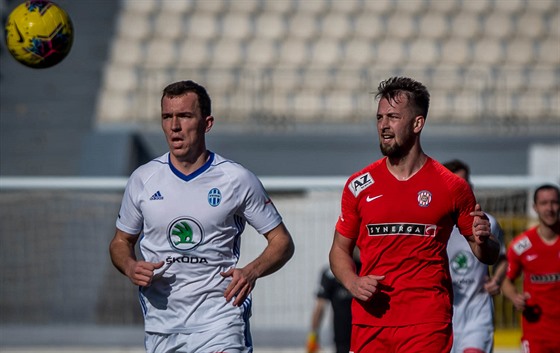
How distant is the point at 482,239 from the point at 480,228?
0.09 metres

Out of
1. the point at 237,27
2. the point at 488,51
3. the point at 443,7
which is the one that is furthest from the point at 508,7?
the point at 237,27

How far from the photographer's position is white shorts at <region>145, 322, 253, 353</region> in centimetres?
559

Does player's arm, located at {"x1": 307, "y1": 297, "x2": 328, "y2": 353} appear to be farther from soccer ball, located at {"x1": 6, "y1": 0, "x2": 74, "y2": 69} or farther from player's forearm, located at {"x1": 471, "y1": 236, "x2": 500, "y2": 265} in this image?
player's forearm, located at {"x1": 471, "y1": 236, "x2": 500, "y2": 265}

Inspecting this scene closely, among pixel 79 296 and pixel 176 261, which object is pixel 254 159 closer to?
pixel 79 296

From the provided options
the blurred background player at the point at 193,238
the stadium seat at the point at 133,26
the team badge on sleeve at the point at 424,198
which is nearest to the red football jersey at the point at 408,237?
the team badge on sleeve at the point at 424,198

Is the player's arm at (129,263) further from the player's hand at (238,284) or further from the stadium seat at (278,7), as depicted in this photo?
the stadium seat at (278,7)

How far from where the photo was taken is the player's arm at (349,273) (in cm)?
543

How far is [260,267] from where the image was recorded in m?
5.66

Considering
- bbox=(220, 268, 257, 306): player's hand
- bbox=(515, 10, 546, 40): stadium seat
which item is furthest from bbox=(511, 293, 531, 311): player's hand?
bbox=(515, 10, 546, 40): stadium seat

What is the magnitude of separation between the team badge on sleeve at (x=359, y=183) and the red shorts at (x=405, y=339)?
0.72m

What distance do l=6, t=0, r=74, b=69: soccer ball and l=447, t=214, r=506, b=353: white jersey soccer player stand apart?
3202mm

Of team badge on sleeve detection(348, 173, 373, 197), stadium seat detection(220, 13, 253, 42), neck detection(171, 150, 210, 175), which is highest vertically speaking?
stadium seat detection(220, 13, 253, 42)

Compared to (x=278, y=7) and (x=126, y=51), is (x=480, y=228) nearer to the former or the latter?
(x=126, y=51)

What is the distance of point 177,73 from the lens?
16938 mm
